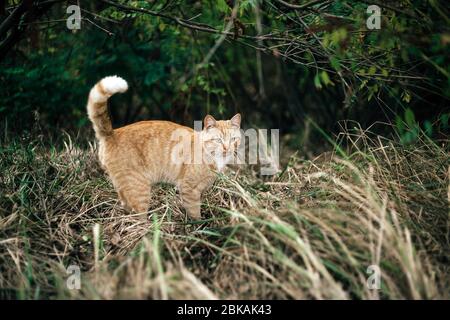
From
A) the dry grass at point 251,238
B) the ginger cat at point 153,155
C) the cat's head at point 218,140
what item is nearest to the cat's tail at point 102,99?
the ginger cat at point 153,155

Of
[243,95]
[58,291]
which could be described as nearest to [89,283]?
[58,291]

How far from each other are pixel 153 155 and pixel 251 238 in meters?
1.60

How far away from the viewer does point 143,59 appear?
6398 mm

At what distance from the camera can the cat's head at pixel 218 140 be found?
4504 mm

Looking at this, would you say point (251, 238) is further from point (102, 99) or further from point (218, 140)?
point (218, 140)

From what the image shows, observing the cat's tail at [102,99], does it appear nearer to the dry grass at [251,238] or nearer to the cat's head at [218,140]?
the dry grass at [251,238]

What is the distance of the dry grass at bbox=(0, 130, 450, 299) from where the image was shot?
2504 mm

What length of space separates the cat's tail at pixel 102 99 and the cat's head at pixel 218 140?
99 cm

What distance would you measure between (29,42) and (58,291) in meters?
4.39

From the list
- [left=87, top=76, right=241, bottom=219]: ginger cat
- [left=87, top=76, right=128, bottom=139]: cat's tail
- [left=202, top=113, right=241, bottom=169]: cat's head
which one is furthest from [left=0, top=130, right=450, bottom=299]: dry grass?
[left=87, top=76, right=128, bottom=139]: cat's tail

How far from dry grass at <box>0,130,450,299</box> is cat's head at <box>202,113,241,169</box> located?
1.29ft

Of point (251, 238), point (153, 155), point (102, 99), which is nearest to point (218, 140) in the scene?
point (153, 155)

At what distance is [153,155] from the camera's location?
A: 4.18 m
